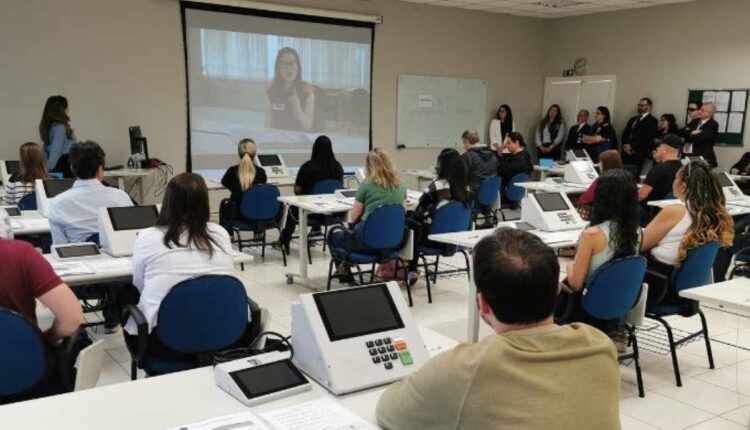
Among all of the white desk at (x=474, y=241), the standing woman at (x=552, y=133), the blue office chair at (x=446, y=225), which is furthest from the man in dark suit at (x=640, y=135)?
the white desk at (x=474, y=241)

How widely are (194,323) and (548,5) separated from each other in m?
9.28

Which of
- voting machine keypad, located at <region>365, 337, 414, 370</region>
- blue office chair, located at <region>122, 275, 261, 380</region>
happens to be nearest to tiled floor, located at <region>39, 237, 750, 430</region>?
blue office chair, located at <region>122, 275, 261, 380</region>

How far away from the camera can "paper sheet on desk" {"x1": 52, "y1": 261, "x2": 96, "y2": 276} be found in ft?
10.3

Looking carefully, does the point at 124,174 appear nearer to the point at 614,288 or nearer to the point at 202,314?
the point at 202,314

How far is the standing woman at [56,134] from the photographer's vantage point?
271 inches

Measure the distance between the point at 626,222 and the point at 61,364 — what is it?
267 centimetres

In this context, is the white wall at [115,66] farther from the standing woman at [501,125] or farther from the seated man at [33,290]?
the seated man at [33,290]

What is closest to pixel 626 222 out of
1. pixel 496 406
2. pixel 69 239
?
pixel 496 406

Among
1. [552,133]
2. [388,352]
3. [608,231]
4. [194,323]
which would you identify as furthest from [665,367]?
[552,133]

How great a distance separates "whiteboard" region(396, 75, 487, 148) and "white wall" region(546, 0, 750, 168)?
6.39ft

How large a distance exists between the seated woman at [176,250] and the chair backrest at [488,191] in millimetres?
4653

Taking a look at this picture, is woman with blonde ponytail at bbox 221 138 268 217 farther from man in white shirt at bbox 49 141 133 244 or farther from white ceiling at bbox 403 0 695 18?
white ceiling at bbox 403 0 695 18

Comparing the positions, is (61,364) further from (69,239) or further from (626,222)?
(626,222)

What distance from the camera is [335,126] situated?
9922 mm
